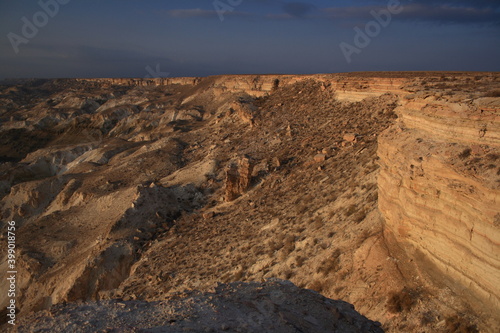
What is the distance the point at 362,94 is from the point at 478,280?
669 inches

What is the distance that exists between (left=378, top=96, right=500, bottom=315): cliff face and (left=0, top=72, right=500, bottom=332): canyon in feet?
0.09

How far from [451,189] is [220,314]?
15.8ft

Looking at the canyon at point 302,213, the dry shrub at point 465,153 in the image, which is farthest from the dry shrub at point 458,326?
the dry shrub at point 465,153

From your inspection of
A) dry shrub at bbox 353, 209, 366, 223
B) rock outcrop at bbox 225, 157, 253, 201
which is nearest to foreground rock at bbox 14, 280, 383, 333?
dry shrub at bbox 353, 209, 366, 223

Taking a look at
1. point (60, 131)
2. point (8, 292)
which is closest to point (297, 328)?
point (8, 292)

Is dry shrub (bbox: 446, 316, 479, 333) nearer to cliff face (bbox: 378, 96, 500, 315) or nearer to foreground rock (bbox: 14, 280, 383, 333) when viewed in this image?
cliff face (bbox: 378, 96, 500, 315)

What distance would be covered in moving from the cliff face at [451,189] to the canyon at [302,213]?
0.03 metres

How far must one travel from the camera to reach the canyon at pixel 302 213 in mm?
6090

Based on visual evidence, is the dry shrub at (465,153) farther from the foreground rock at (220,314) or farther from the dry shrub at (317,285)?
the dry shrub at (317,285)

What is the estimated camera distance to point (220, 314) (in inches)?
211

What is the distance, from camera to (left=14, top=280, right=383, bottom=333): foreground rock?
477cm

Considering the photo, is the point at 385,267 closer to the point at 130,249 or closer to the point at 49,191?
the point at 130,249

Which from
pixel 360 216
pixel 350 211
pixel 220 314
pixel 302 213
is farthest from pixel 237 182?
pixel 220 314

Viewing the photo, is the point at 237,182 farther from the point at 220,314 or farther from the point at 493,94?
the point at 493,94
